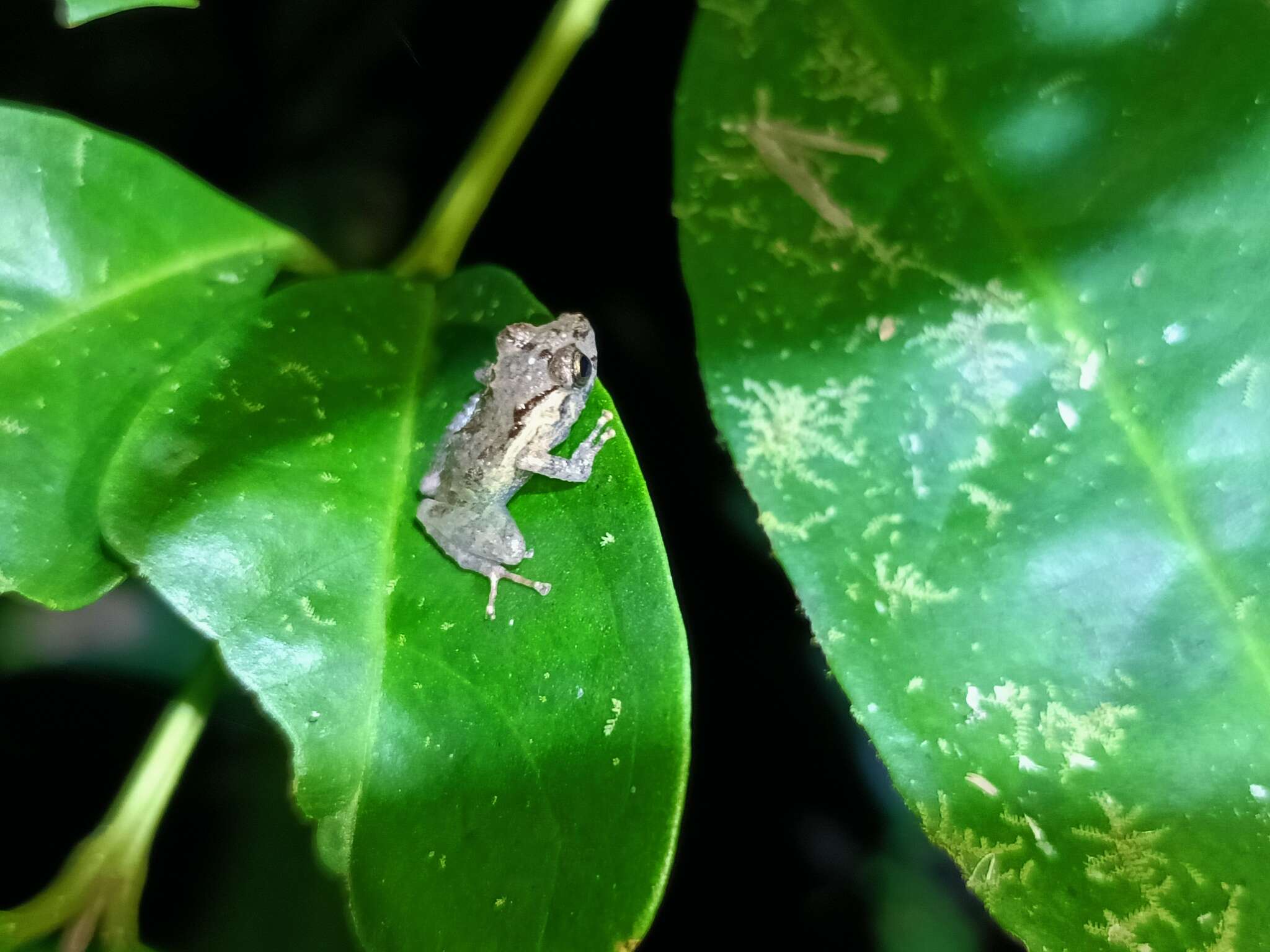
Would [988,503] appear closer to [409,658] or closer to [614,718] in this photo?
[614,718]

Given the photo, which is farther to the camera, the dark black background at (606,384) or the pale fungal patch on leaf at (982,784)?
the dark black background at (606,384)

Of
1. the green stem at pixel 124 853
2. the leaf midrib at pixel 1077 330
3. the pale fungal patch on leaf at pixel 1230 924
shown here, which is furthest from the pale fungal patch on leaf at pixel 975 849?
the green stem at pixel 124 853

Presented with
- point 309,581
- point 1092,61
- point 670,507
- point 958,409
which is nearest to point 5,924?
point 309,581

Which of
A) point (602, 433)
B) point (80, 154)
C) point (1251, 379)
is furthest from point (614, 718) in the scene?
point (80, 154)

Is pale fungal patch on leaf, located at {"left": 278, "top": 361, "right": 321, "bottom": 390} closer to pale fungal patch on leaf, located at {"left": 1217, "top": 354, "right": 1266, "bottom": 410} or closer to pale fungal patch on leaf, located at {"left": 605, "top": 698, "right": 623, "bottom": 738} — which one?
pale fungal patch on leaf, located at {"left": 605, "top": 698, "right": 623, "bottom": 738}

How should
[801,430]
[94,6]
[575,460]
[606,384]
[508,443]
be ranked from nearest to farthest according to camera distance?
[94,6], [801,430], [575,460], [508,443], [606,384]

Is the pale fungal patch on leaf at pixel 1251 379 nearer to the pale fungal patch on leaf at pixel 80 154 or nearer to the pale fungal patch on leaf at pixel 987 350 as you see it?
the pale fungal patch on leaf at pixel 987 350

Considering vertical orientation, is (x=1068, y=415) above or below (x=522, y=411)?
above

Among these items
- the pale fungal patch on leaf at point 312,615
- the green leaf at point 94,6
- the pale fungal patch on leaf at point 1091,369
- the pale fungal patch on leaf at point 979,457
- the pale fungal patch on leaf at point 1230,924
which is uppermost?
the pale fungal patch on leaf at point 1091,369
